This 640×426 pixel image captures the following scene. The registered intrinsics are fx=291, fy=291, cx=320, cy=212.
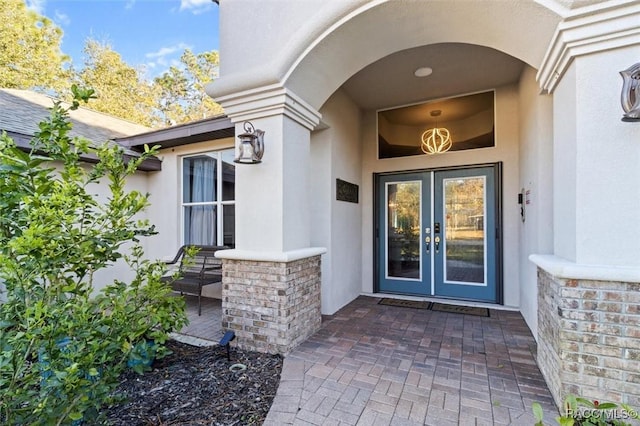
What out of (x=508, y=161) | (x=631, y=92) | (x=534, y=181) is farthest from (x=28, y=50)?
(x=631, y=92)

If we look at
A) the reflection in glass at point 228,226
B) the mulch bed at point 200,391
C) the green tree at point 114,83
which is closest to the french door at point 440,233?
the reflection in glass at point 228,226

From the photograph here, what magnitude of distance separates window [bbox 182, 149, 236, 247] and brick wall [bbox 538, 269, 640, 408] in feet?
15.3

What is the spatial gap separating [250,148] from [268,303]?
66.7 inches

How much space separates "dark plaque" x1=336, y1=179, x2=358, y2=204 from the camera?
4.60 m

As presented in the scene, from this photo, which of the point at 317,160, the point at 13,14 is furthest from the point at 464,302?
the point at 13,14

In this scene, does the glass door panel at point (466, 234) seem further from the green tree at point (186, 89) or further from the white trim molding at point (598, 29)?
the green tree at point (186, 89)

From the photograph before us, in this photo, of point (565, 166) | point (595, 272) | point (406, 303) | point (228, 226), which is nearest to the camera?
point (595, 272)

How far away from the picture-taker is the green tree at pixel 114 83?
44.4 ft

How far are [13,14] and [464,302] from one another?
17094mm

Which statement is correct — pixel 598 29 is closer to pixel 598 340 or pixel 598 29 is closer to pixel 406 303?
pixel 598 340

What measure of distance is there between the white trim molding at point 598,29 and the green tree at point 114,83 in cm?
1654

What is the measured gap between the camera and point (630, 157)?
1922mm

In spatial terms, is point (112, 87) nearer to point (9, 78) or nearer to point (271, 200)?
point (9, 78)

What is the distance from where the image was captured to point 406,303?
4848 millimetres
